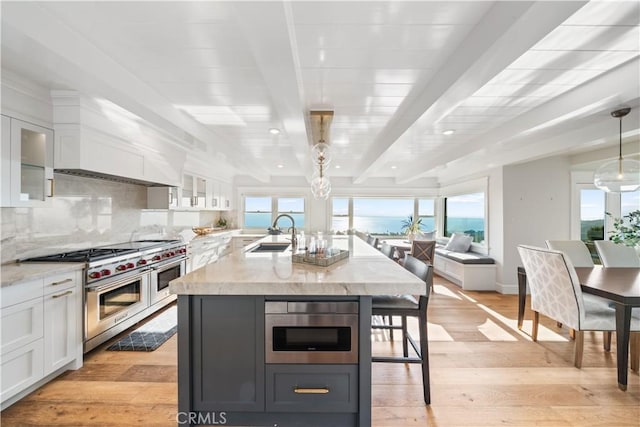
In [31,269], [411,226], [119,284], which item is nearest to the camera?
[31,269]

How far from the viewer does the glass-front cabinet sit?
201 centimetres

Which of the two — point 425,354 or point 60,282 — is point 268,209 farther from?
point 425,354

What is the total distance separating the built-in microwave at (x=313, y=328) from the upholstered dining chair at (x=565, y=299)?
2033mm

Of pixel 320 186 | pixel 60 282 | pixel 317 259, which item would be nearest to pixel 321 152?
pixel 320 186

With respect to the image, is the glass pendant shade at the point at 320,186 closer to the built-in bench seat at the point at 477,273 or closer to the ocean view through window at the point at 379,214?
the built-in bench seat at the point at 477,273

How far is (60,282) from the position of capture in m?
2.12

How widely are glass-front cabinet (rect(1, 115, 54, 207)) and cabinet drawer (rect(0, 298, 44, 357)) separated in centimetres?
74

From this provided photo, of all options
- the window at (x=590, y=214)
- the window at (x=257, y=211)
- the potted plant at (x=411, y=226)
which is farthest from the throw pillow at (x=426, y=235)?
the window at (x=257, y=211)

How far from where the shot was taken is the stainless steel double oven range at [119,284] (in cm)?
241

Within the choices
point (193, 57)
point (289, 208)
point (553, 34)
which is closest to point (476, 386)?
point (553, 34)

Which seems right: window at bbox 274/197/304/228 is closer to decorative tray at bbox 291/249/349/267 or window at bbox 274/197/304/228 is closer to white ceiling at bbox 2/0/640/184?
white ceiling at bbox 2/0/640/184

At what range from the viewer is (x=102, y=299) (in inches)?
99.3

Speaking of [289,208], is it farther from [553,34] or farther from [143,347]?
[553,34]

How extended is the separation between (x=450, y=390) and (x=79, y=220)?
3734 millimetres
